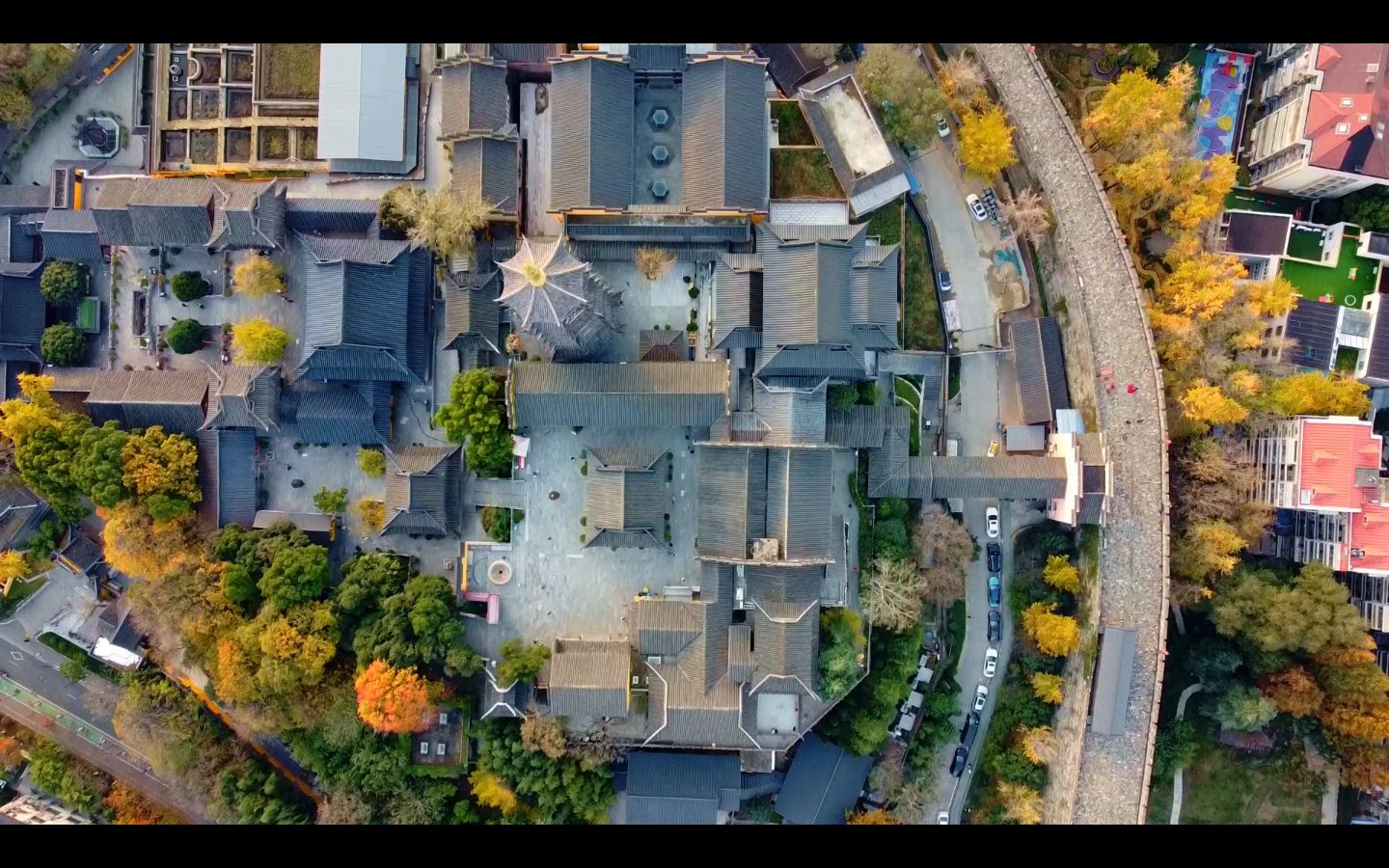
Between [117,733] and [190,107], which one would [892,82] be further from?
[117,733]

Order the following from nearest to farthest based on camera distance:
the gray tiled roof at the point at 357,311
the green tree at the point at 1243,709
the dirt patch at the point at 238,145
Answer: the gray tiled roof at the point at 357,311 < the green tree at the point at 1243,709 < the dirt patch at the point at 238,145

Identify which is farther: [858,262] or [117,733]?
[117,733]

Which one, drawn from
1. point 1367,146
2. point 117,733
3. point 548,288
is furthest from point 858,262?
point 117,733

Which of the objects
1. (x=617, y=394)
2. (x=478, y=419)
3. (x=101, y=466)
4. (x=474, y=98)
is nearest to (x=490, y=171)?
(x=474, y=98)

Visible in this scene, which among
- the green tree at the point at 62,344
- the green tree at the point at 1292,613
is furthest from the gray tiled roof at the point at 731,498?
the green tree at the point at 62,344

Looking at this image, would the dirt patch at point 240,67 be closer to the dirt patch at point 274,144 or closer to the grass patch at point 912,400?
the dirt patch at point 274,144

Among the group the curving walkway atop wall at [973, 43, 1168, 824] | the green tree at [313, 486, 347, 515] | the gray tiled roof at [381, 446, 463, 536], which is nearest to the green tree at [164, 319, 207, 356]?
the green tree at [313, 486, 347, 515]
